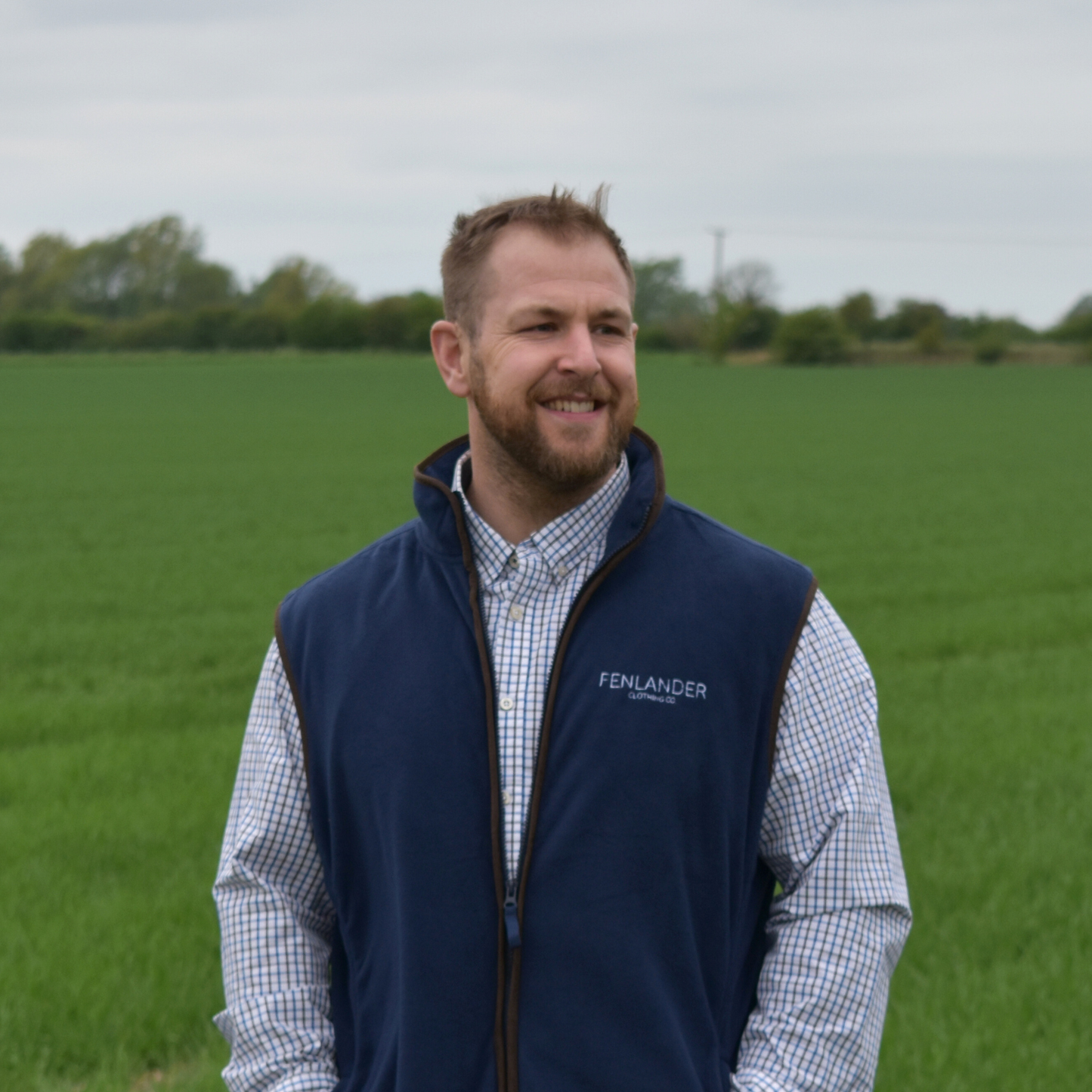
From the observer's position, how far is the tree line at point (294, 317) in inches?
3472

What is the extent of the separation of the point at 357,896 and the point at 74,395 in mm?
46134

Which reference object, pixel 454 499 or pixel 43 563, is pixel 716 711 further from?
pixel 43 563

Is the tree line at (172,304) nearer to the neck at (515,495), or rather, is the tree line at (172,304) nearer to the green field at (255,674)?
the green field at (255,674)

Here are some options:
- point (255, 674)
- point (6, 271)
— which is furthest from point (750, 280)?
point (255, 674)

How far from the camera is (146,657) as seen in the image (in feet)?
33.6

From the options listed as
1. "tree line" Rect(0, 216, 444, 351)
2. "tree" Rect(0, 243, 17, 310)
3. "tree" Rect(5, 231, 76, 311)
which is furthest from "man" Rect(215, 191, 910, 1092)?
"tree" Rect(0, 243, 17, 310)

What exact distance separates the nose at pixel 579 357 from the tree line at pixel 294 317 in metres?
69.2

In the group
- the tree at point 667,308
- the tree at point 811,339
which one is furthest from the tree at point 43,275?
the tree at point 811,339

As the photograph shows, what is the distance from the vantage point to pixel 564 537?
7.71 ft

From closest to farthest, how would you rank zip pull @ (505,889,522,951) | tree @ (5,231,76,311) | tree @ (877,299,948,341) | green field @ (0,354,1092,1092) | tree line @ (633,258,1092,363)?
zip pull @ (505,889,522,951) < green field @ (0,354,1092,1092) < tree line @ (633,258,1092,363) < tree @ (877,299,948,341) < tree @ (5,231,76,311)

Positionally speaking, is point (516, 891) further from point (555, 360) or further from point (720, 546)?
point (555, 360)

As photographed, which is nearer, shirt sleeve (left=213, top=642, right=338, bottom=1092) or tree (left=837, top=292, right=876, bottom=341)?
shirt sleeve (left=213, top=642, right=338, bottom=1092)

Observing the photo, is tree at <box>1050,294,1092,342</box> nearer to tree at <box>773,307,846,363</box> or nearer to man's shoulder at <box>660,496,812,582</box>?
tree at <box>773,307,846,363</box>

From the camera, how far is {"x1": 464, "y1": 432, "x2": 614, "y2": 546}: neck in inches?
93.8
